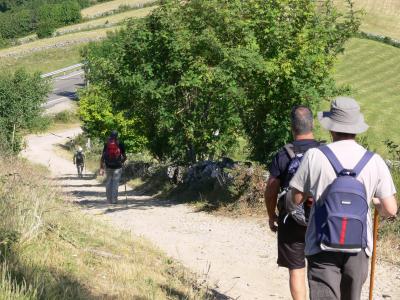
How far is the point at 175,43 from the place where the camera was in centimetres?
1402

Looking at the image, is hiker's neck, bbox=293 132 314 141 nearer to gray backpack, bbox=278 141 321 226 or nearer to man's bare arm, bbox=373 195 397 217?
gray backpack, bbox=278 141 321 226

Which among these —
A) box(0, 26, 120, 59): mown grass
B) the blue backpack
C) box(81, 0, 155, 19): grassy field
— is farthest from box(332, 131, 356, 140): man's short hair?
box(81, 0, 155, 19): grassy field

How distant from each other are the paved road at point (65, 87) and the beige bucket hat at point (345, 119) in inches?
2400

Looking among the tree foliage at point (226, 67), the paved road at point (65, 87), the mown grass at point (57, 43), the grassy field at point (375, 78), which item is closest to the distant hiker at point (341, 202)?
the tree foliage at point (226, 67)

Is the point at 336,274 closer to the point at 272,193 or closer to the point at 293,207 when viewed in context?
the point at 293,207

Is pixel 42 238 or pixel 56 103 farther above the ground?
pixel 42 238

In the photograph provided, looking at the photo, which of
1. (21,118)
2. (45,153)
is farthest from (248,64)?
(45,153)

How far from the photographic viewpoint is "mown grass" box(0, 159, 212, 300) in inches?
209

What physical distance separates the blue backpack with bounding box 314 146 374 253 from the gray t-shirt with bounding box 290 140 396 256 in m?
0.08

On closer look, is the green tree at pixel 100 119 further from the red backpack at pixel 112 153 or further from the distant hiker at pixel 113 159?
the red backpack at pixel 112 153

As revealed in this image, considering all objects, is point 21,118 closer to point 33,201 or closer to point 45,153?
point 45,153

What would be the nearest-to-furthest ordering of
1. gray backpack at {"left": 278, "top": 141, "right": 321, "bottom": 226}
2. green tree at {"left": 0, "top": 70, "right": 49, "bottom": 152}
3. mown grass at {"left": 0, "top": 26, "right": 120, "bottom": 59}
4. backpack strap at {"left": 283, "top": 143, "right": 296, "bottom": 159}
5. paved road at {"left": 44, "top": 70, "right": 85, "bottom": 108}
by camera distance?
gray backpack at {"left": 278, "top": 141, "right": 321, "bottom": 226} < backpack strap at {"left": 283, "top": 143, "right": 296, "bottom": 159} < green tree at {"left": 0, "top": 70, "right": 49, "bottom": 152} < paved road at {"left": 44, "top": 70, "right": 85, "bottom": 108} < mown grass at {"left": 0, "top": 26, "right": 120, "bottom": 59}

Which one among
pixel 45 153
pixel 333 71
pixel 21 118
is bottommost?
pixel 45 153

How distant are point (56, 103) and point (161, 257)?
5971 centimetres
